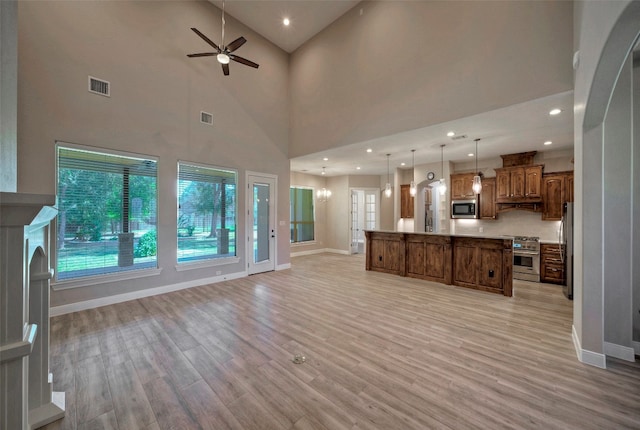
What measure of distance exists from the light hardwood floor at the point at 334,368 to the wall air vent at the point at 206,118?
3.63 meters

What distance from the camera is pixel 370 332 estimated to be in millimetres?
3008

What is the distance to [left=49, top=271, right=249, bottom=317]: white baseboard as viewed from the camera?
3.62m

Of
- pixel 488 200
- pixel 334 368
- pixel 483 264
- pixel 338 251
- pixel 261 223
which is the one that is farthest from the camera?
pixel 338 251

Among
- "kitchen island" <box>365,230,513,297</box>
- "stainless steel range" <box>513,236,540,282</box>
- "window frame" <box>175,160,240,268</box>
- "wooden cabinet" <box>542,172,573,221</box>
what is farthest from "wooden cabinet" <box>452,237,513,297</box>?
"window frame" <box>175,160,240,268</box>

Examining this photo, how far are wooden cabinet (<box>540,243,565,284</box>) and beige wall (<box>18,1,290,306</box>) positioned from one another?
20.1 feet

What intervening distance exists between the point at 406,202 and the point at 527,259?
3687 mm

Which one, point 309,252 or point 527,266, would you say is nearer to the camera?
point 527,266

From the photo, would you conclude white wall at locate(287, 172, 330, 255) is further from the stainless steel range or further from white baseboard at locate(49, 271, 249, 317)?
the stainless steel range

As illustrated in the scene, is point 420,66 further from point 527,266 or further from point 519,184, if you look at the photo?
point 527,266

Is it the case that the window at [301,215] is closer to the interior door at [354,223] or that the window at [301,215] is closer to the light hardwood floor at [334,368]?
Answer: the interior door at [354,223]

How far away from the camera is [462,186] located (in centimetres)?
681

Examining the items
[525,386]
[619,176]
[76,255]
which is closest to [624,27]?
[619,176]

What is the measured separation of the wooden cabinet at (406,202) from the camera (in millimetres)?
8344

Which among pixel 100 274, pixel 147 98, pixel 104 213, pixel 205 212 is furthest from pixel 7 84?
pixel 205 212
